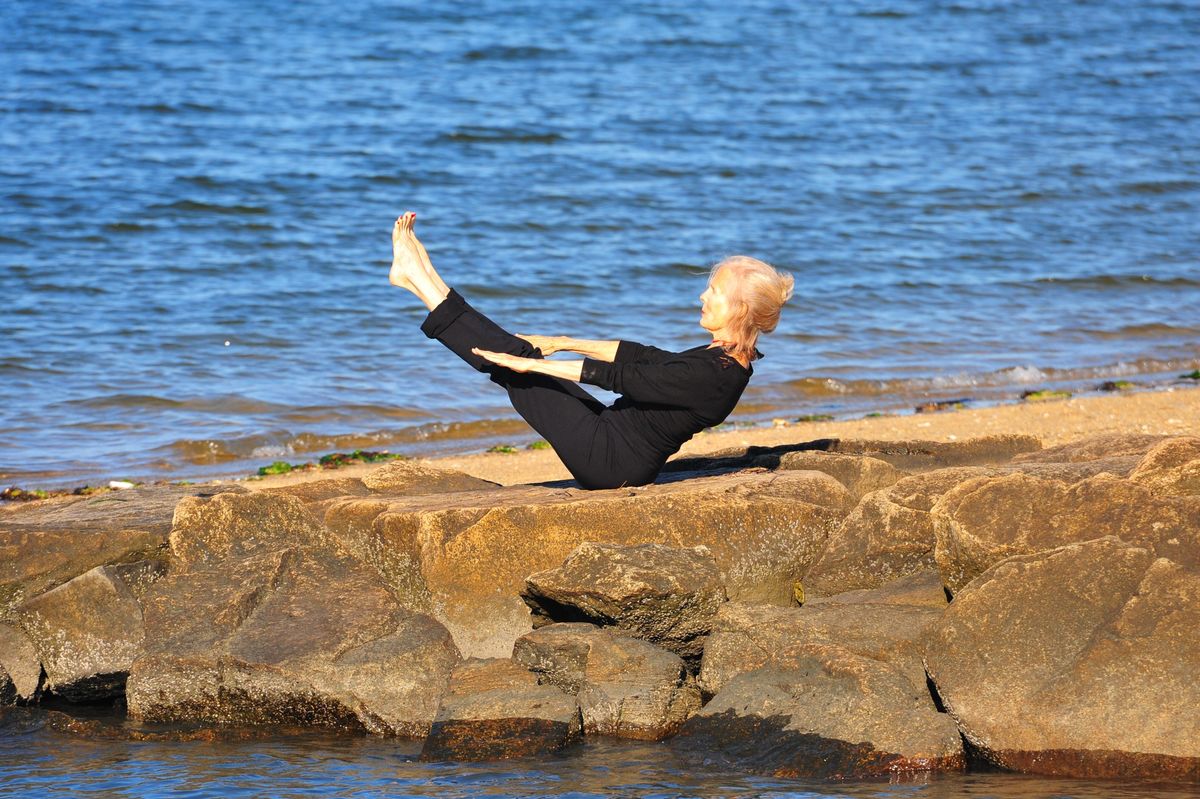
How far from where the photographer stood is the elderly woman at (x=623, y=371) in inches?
268

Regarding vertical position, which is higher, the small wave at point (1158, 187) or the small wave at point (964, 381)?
the small wave at point (1158, 187)

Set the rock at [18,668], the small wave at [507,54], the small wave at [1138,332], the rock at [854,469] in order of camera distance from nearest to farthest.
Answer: the rock at [18,668]
the rock at [854,469]
the small wave at [1138,332]
the small wave at [507,54]

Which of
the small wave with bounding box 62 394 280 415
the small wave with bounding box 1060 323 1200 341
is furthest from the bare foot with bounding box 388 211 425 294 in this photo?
the small wave with bounding box 1060 323 1200 341

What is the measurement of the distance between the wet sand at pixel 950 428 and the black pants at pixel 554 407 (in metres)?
2.76

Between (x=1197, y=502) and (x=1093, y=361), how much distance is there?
9.45 metres

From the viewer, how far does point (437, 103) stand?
88.8 ft

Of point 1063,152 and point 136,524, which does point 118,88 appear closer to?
point 1063,152

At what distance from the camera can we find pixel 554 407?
7117 mm

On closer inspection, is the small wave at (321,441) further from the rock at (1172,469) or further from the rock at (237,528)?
the rock at (1172,469)

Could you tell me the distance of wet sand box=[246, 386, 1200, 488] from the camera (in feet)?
34.4

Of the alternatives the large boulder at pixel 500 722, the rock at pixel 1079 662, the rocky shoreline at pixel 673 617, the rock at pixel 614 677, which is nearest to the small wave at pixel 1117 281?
A: the rocky shoreline at pixel 673 617

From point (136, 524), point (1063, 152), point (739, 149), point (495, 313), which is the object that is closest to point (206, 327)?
point (495, 313)

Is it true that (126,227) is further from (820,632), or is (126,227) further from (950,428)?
(820,632)

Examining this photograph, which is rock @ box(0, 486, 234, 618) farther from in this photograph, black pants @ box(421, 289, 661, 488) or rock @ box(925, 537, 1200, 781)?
rock @ box(925, 537, 1200, 781)
